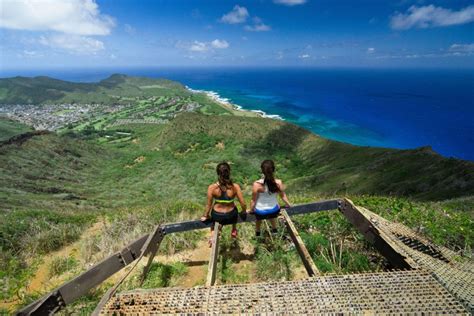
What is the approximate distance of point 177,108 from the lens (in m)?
138

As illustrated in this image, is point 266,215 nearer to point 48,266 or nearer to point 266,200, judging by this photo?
point 266,200

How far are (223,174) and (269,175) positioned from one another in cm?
87

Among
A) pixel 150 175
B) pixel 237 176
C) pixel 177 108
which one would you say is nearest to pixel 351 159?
pixel 237 176

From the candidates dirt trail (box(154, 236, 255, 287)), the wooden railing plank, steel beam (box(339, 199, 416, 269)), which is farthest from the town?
the wooden railing plank

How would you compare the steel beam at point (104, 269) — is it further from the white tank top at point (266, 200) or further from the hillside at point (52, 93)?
the hillside at point (52, 93)

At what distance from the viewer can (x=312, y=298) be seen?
2.58m

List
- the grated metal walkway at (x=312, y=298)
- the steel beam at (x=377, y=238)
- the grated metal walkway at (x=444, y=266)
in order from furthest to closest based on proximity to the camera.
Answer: the steel beam at (x=377, y=238) → the grated metal walkway at (x=444, y=266) → the grated metal walkway at (x=312, y=298)

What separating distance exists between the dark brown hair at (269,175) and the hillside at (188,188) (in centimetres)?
132

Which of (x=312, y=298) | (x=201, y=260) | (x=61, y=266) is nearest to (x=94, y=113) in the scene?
(x=61, y=266)

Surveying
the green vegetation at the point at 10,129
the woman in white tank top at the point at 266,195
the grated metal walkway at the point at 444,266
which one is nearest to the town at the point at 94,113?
the green vegetation at the point at 10,129

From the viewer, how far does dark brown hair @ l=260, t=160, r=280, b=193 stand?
16.1 ft

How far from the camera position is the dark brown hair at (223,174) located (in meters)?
4.83

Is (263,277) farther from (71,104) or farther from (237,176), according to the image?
(71,104)

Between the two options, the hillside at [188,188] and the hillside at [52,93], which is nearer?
the hillside at [188,188]
